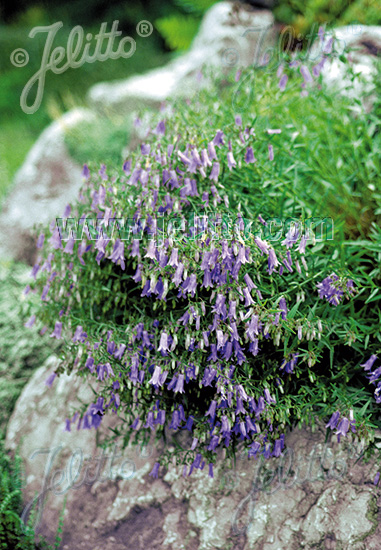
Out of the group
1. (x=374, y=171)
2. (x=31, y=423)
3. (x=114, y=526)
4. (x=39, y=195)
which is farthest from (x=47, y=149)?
(x=114, y=526)

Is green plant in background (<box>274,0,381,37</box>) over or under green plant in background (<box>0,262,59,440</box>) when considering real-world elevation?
over

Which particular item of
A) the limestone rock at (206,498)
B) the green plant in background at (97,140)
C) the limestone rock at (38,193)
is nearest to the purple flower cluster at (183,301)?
the limestone rock at (206,498)

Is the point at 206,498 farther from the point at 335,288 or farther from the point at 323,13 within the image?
the point at 323,13

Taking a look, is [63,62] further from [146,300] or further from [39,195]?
[146,300]

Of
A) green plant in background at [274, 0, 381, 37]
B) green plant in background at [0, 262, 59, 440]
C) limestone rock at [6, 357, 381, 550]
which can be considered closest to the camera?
limestone rock at [6, 357, 381, 550]

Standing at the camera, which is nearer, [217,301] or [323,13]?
[217,301]

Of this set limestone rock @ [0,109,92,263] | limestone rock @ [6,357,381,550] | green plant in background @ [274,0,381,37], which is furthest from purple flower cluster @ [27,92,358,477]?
green plant in background @ [274,0,381,37]

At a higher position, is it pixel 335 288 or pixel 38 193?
pixel 38 193

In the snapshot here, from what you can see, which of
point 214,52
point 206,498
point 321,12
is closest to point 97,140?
point 214,52

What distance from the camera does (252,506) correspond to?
2.34 metres

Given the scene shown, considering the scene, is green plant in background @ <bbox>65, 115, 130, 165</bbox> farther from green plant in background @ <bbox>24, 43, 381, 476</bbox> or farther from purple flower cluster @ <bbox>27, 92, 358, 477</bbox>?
purple flower cluster @ <bbox>27, 92, 358, 477</bbox>

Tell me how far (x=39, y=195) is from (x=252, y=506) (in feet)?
12.6

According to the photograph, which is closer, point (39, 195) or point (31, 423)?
point (31, 423)

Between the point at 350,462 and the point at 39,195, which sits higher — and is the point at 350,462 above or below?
below
